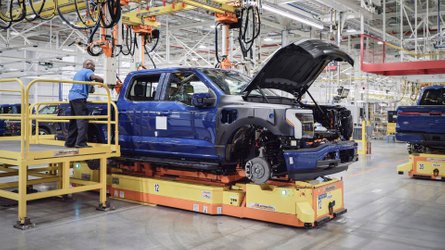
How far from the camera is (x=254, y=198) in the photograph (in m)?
5.39

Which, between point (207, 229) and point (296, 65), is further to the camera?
point (296, 65)

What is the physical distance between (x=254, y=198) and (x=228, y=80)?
5.87 feet

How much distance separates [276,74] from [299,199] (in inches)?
66.5

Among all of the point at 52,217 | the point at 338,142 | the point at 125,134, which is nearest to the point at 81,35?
the point at 125,134

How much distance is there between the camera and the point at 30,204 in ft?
20.8

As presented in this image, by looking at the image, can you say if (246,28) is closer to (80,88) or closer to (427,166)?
(80,88)

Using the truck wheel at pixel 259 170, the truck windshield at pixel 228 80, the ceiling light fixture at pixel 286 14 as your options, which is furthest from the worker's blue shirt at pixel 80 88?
the ceiling light fixture at pixel 286 14

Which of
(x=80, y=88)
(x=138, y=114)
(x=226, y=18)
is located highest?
(x=226, y=18)

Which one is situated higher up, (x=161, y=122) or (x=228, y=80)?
(x=228, y=80)

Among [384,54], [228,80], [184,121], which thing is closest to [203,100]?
[184,121]

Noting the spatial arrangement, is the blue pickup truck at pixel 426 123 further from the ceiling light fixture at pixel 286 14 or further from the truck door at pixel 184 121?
the truck door at pixel 184 121

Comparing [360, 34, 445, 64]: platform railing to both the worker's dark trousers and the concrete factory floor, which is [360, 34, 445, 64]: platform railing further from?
the worker's dark trousers

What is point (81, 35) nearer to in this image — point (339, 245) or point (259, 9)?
point (259, 9)

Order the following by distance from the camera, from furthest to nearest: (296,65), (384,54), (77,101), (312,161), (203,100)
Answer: (384,54)
(77,101)
(296,65)
(203,100)
(312,161)
